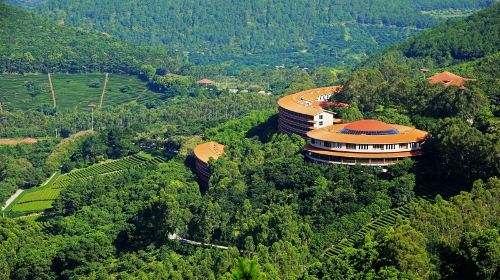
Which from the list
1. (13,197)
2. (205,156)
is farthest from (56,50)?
(205,156)

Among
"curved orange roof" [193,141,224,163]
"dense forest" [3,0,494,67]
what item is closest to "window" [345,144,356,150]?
"curved orange roof" [193,141,224,163]

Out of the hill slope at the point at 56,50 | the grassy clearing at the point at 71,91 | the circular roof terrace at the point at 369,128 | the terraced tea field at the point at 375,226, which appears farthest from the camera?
the hill slope at the point at 56,50

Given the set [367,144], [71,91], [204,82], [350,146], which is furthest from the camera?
[204,82]

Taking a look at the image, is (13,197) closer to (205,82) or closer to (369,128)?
(369,128)

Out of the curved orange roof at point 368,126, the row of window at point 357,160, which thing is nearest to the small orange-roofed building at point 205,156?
the row of window at point 357,160

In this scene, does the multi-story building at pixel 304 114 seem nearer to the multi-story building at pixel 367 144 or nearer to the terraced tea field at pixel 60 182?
the multi-story building at pixel 367 144
